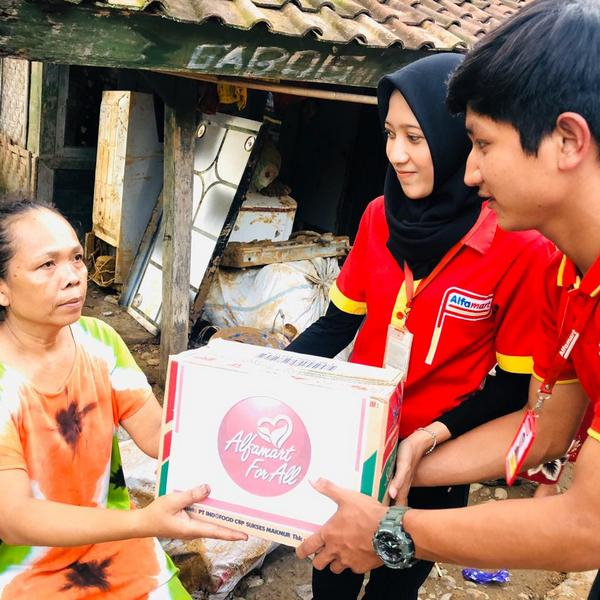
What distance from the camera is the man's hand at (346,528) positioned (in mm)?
1432

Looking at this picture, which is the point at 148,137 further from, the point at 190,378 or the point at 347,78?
the point at 190,378

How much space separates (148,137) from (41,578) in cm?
518

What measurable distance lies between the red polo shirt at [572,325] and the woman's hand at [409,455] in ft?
1.16

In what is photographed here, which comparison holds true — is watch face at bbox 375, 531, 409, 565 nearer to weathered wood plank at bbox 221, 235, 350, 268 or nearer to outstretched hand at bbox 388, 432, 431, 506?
outstretched hand at bbox 388, 432, 431, 506

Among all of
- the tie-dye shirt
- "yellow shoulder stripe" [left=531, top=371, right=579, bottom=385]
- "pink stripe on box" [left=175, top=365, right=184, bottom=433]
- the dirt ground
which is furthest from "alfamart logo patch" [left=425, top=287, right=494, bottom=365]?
Result: the dirt ground

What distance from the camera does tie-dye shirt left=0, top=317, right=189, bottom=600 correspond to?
5.63 feet

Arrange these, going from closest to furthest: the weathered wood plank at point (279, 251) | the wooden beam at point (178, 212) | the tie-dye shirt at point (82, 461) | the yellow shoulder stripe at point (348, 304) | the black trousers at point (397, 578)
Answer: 1. the tie-dye shirt at point (82, 461)
2. the black trousers at point (397, 578)
3. the yellow shoulder stripe at point (348, 304)
4. the wooden beam at point (178, 212)
5. the weathered wood plank at point (279, 251)

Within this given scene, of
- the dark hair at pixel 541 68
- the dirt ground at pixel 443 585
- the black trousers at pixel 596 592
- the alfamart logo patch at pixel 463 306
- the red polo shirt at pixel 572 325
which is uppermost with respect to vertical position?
the dark hair at pixel 541 68

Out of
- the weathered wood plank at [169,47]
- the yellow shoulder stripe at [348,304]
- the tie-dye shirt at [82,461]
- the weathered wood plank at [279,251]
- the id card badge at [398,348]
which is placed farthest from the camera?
the weathered wood plank at [279,251]

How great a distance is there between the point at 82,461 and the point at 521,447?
4.05 feet

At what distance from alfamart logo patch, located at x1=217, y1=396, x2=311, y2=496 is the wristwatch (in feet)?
0.75

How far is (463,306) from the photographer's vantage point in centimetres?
186

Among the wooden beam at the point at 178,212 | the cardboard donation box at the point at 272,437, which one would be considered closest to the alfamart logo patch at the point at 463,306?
the cardboard donation box at the point at 272,437

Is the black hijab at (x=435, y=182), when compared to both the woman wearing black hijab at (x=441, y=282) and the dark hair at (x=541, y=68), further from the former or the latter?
the dark hair at (x=541, y=68)
